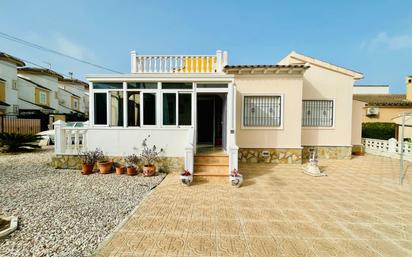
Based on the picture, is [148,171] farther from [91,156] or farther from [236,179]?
[236,179]

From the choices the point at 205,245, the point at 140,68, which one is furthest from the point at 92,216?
the point at 140,68

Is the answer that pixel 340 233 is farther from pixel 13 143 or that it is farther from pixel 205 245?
pixel 13 143

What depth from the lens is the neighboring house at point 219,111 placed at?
7277mm

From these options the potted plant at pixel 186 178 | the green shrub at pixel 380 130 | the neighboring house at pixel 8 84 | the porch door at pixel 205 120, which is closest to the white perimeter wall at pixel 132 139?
the potted plant at pixel 186 178

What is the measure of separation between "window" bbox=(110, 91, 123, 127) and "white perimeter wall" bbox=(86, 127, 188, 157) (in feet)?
1.29

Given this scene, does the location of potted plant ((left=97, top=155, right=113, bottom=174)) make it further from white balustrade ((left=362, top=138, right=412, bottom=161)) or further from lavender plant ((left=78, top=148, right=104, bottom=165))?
white balustrade ((left=362, top=138, right=412, bottom=161))

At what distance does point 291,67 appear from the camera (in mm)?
8445

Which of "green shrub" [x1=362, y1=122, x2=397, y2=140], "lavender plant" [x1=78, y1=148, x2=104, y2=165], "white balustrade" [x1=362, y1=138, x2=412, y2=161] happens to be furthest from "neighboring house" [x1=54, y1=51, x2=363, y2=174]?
"green shrub" [x1=362, y1=122, x2=397, y2=140]

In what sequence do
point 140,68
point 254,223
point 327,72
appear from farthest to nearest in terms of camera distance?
point 327,72, point 140,68, point 254,223

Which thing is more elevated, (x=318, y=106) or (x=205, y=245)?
(x=318, y=106)

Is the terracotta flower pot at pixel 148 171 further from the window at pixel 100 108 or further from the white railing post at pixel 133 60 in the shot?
the white railing post at pixel 133 60

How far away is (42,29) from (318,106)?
19.0 meters

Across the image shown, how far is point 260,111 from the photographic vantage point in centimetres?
902

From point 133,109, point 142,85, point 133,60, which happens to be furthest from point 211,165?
point 133,60
